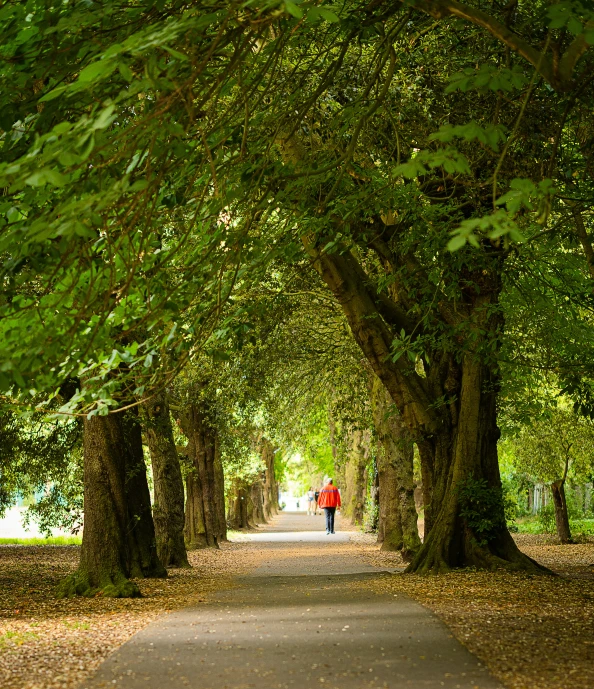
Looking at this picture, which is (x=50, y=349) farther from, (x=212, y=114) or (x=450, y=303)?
(x=450, y=303)

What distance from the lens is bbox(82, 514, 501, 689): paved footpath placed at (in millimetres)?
5625

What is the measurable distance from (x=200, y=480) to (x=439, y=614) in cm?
1838

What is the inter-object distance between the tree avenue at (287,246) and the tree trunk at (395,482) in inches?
4.0

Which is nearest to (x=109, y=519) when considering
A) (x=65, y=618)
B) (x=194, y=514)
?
(x=65, y=618)

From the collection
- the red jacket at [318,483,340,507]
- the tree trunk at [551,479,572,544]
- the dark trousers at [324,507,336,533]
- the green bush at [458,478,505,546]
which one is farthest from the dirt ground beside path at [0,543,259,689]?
the dark trousers at [324,507,336,533]

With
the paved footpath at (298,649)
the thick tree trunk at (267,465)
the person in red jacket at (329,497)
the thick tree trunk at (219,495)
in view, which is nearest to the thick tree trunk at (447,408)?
the paved footpath at (298,649)

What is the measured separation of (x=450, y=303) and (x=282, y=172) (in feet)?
21.3

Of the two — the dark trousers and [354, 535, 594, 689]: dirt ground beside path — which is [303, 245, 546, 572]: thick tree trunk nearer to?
[354, 535, 594, 689]: dirt ground beside path

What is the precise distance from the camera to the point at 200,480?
2641 centimetres

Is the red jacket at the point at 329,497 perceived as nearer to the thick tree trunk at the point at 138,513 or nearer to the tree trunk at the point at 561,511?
the tree trunk at the point at 561,511

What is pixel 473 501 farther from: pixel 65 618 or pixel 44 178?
pixel 44 178

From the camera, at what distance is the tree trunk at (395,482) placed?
20.3 m

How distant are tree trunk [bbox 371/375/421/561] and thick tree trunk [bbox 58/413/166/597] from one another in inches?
258

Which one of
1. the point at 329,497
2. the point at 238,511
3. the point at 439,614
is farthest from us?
the point at 238,511
